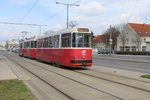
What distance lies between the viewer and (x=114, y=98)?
A: 754cm

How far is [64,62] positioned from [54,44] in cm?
315

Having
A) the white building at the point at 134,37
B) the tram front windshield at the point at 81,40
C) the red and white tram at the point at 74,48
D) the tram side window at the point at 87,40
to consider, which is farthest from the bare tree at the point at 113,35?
the tram front windshield at the point at 81,40

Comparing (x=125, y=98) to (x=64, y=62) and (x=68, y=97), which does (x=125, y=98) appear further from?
(x=64, y=62)

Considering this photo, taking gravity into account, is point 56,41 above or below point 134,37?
below

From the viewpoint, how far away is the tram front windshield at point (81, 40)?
53.9 ft

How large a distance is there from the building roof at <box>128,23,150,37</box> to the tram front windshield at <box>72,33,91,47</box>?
65.6 metres

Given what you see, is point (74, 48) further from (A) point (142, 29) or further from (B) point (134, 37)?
(A) point (142, 29)

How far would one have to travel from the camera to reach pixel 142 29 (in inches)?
3295

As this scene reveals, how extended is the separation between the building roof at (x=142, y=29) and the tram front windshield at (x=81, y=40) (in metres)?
65.6

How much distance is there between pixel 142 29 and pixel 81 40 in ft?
236

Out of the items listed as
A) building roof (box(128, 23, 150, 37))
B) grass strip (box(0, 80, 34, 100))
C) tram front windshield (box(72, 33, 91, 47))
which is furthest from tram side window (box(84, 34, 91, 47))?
building roof (box(128, 23, 150, 37))

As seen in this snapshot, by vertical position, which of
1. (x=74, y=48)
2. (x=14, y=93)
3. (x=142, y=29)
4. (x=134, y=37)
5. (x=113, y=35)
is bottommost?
(x=14, y=93)

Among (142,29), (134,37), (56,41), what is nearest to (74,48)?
(56,41)

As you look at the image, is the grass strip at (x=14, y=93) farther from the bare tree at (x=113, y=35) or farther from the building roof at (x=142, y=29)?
the bare tree at (x=113, y=35)
